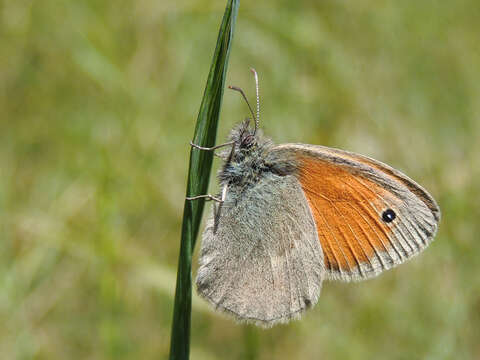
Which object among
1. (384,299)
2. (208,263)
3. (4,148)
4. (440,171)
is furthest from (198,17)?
(208,263)

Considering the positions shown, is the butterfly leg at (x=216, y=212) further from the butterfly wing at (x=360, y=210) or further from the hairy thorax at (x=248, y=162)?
the butterfly wing at (x=360, y=210)

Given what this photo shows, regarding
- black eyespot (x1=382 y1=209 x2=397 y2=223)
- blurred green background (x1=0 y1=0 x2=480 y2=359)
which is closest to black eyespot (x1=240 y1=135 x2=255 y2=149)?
black eyespot (x1=382 y1=209 x2=397 y2=223)

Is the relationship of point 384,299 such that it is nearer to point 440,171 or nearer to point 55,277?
Answer: point 440,171

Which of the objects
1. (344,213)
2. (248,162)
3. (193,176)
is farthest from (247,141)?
(193,176)

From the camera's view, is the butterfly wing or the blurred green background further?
the blurred green background

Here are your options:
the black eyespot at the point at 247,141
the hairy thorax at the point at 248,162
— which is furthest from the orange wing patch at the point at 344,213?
the black eyespot at the point at 247,141

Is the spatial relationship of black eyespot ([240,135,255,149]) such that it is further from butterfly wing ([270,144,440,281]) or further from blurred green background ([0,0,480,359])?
blurred green background ([0,0,480,359])
